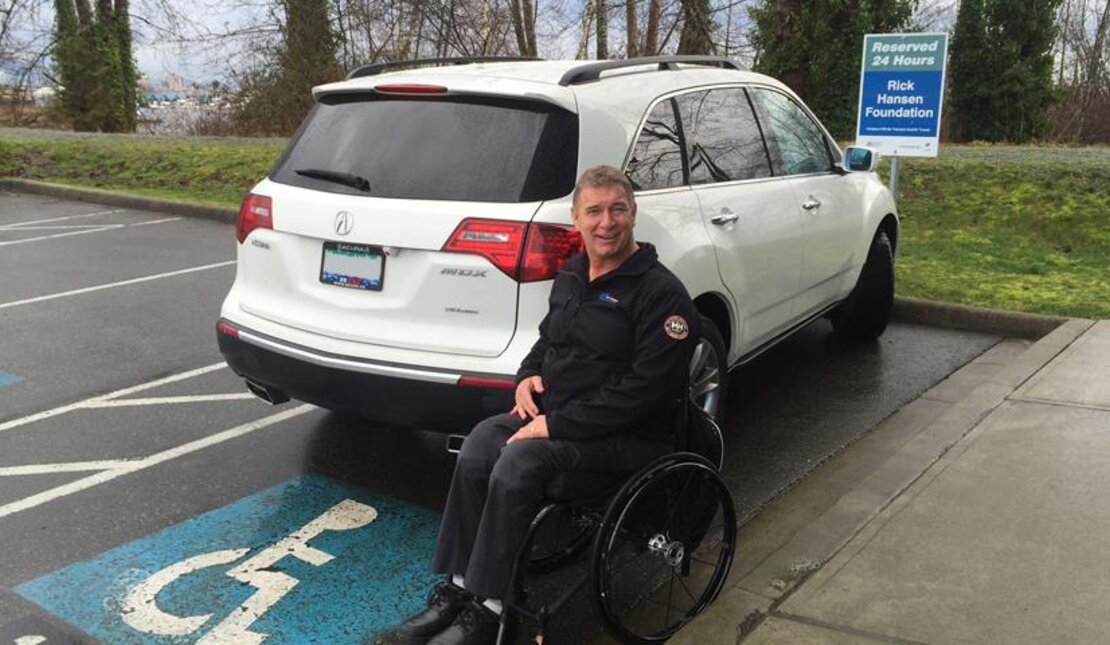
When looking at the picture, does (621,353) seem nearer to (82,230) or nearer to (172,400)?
(172,400)

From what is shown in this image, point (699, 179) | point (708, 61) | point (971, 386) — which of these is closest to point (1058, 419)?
point (971, 386)

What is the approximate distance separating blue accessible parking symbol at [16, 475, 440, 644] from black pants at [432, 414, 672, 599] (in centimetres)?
52

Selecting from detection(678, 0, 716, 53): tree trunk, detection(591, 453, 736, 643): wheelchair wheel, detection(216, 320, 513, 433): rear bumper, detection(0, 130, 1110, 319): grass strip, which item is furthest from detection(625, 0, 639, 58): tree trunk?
detection(591, 453, 736, 643): wheelchair wheel

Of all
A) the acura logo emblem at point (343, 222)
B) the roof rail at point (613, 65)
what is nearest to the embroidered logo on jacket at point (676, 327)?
the roof rail at point (613, 65)

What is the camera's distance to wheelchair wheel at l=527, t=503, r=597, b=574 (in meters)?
3.20

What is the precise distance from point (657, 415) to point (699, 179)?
5.21 ft

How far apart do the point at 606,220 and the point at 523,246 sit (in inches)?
21.7

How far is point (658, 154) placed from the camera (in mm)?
4078

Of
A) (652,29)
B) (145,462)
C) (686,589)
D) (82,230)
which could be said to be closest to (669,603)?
(686,589)

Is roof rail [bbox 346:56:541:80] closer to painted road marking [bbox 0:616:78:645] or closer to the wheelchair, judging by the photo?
the wheelchair

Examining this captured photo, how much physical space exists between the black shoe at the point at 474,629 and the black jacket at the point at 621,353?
55cm

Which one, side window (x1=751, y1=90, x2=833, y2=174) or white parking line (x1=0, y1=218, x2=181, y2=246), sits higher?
side window (x1=751, y1=90, x2=833, y2=174)

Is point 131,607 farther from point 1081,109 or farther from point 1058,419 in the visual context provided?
point 1081,109

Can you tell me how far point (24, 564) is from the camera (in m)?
3.56
